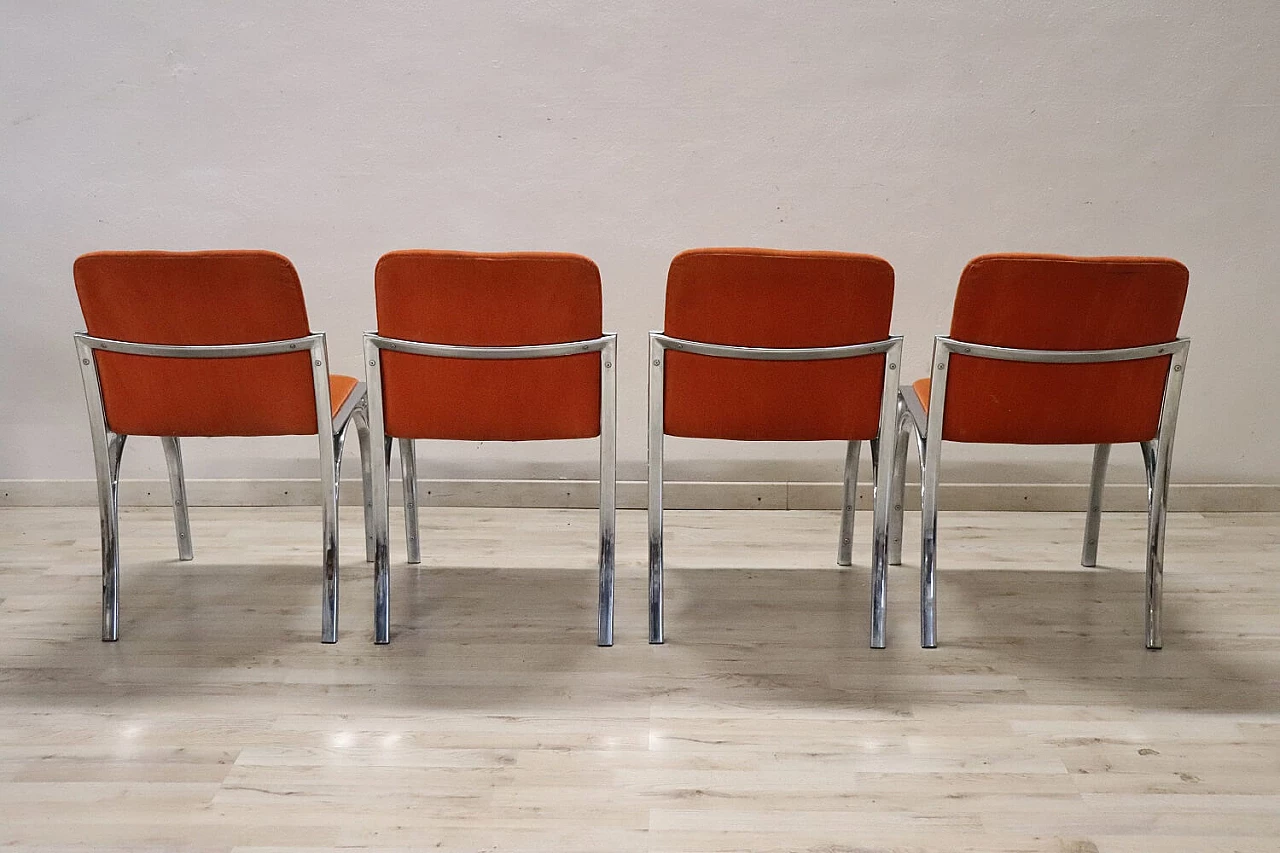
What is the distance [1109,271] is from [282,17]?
7.81ft

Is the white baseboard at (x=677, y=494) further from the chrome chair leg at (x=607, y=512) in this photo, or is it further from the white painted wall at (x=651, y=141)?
the chrome chair leg at (x=607, y=512)

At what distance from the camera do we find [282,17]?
287cm

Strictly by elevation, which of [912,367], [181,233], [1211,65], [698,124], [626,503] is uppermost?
[1211,65]

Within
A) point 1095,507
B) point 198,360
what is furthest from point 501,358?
point 1095,507

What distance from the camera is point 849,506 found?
101 inches

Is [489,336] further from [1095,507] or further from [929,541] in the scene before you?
[1095,507]

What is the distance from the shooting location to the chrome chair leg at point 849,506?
2.54 metres

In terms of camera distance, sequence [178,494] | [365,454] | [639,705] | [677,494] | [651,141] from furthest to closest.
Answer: [677,494], [651,141], [178,494], [365,454], [639,705]

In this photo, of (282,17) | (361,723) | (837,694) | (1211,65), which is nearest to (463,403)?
(361,723)

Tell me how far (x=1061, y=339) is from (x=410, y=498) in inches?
65.3

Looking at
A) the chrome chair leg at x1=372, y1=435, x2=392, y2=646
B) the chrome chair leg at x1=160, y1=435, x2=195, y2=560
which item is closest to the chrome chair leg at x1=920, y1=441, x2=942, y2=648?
the chrome chair leg at x1=372, y1=435, x2=392, y2=646

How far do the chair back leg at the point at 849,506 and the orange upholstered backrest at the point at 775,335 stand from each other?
445mm

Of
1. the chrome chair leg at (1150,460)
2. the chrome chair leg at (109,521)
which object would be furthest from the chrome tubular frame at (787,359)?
the chrome chair leg at (109,521)

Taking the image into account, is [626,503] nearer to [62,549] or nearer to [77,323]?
[62,549]
